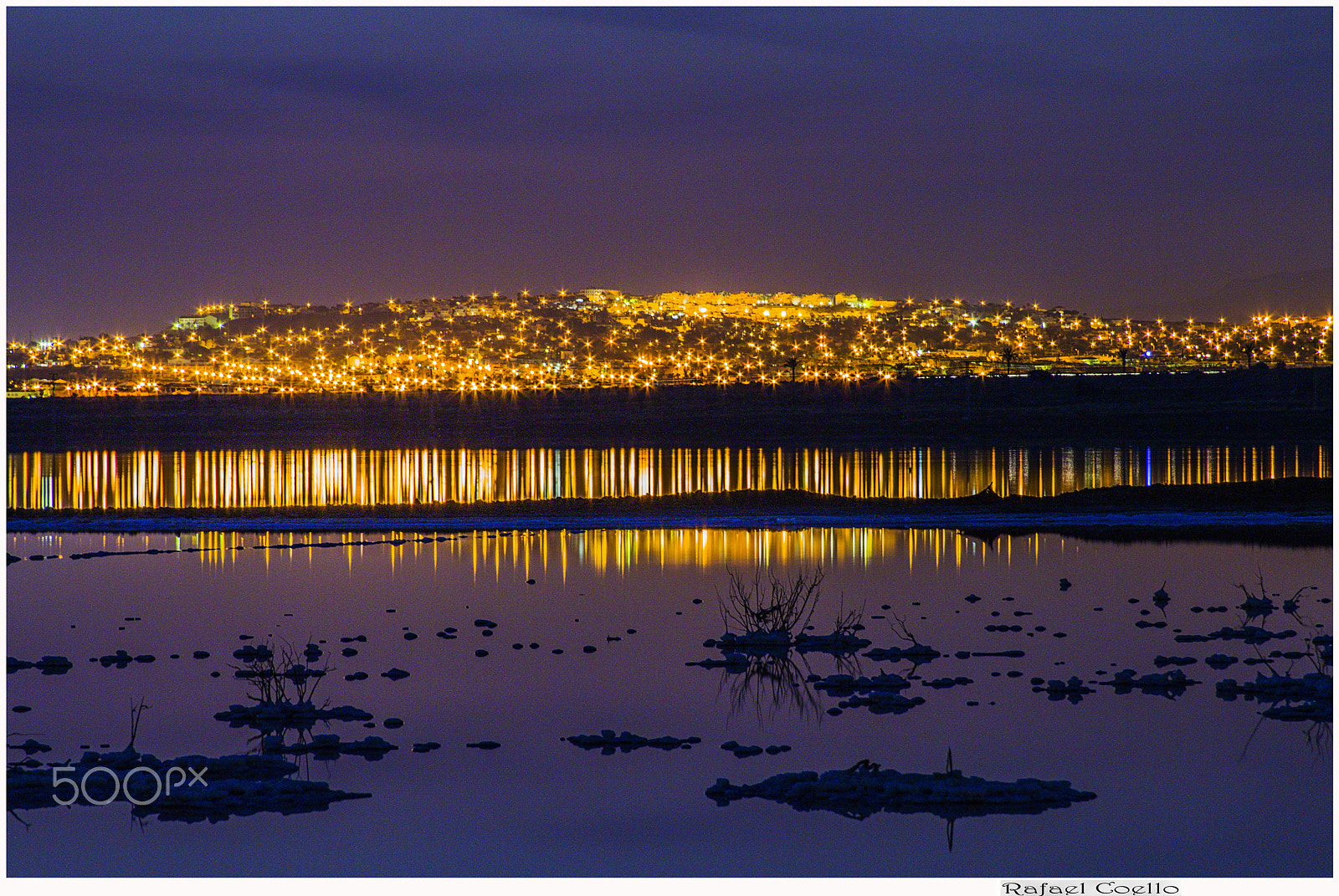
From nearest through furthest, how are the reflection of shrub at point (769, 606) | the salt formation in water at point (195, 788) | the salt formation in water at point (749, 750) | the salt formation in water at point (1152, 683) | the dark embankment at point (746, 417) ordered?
the salt formation in water at point (195, 788)
the salt formation in water at point (749, 750)
the salt formation in water at point (1152, 683)
the reflection of shrub at point (769, 606)
the dark embankment at point (746, 417)

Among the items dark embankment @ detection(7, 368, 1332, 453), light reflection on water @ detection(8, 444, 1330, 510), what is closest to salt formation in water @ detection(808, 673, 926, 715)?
light reflection on water @ detection(8, 444, 1330, 510)

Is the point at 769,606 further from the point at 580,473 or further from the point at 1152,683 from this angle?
the point at 580,473

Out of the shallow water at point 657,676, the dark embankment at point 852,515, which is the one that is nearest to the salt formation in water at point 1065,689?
the shallow water at point 657,676

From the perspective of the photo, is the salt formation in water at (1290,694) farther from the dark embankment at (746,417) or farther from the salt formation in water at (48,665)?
the dark embankment at (746,417)

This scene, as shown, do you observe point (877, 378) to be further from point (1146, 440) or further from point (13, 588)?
point (13, 588)

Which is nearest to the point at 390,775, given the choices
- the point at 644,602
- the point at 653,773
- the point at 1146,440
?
the point at 653,773
